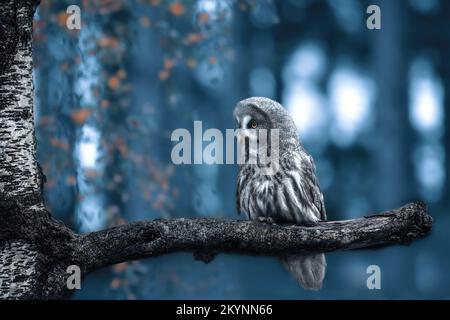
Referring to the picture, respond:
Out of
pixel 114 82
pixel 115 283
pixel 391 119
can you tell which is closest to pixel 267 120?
pixel 115 283

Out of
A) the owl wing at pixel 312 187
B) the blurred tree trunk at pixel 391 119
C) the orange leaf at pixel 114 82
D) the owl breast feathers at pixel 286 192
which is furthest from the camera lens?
the blurred tree trunk at pixel 391 119

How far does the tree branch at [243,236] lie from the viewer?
111 inches

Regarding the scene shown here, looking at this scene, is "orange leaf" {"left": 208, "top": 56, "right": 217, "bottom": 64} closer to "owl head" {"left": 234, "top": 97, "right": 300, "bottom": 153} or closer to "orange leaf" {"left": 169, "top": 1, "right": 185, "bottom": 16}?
"orange leaf" {"left": 169, "top": 1, "right": 185, "bottom": 16}

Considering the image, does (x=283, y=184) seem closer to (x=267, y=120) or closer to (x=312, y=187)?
(x=312, y=187)

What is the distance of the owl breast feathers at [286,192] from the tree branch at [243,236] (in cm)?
36

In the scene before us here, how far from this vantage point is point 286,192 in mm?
3482

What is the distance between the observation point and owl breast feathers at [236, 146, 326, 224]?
3465mm

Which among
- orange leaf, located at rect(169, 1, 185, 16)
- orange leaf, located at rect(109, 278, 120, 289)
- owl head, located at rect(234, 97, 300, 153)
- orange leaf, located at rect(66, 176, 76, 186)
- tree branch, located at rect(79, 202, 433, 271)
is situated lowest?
orange leaf, located at rect(109, 278, 120, 289)

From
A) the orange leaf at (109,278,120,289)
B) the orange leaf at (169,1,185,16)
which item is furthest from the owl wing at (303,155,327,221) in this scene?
the orange leaf at (169,1,185,16)

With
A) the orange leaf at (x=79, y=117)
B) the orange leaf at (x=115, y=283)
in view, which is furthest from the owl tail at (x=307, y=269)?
the orange leaf at (x=79, y=117)

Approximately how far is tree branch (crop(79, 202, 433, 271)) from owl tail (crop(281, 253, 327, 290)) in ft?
1.61

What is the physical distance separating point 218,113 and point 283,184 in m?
4.00

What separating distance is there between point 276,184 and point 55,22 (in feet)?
9.53

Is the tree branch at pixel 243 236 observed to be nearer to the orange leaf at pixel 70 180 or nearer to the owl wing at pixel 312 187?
the owl wing at pixel 312 187
